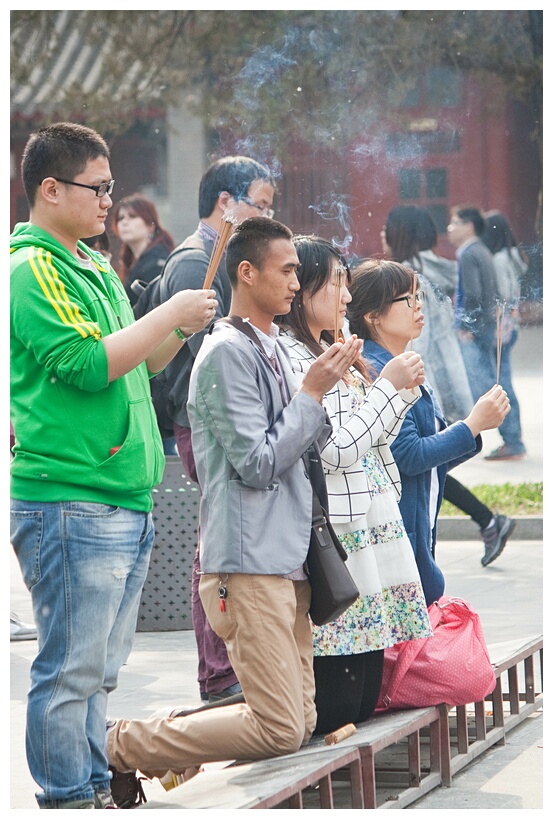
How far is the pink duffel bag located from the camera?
11.8 feet

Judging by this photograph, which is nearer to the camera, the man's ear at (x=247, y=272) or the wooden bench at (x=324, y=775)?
the wooden bench at (x=324, y=775)

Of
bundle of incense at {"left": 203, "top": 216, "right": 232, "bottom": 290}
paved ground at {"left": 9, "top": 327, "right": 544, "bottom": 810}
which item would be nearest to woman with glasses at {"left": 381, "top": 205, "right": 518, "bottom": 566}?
paved ground at {"left": 9, "top": 327, "right": 544, "bottom": 810}

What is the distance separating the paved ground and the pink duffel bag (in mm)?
249

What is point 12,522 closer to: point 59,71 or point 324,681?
point 324,681

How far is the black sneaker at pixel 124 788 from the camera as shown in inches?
129

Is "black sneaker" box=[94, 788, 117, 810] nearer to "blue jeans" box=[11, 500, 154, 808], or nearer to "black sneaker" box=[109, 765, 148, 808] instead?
"blue jeans" box=[11, 500, 154, 808]

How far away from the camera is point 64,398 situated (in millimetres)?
2961

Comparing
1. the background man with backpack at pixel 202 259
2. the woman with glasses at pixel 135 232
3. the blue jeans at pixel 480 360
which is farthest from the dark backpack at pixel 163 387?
the blue jeans at pixel 480 360

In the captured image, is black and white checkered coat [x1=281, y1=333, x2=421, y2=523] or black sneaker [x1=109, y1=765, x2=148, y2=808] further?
black and white checkered coat [x1=281, y1=333, x2=421, y2=523]

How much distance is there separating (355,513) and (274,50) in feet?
31.3

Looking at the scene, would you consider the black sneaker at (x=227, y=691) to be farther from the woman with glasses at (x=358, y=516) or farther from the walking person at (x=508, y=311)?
the walking person at (x=508, y=311)

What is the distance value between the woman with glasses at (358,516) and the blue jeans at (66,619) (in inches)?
28.1

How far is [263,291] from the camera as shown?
3.30 metres

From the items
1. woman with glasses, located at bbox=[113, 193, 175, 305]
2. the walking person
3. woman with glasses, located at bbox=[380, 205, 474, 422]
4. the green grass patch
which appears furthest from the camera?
the walking person
